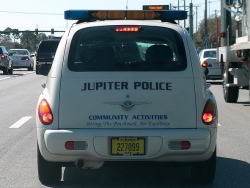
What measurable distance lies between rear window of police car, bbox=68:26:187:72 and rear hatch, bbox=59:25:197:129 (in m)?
0.01

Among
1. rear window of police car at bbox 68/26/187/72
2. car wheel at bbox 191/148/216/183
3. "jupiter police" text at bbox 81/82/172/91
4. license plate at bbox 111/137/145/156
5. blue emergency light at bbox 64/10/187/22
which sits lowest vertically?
car wheel at bbox 191/148/216/183

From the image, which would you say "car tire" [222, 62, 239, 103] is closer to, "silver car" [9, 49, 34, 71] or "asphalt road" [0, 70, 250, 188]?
"asphalt road" [0, 70, 250, 188]

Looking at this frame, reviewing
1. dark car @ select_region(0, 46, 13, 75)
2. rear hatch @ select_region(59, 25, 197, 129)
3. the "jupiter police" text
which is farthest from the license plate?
dark car @ select_region(0, 46, 13, 75)

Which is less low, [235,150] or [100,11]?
[100,11]

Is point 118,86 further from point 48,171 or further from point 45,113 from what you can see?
point 48,171

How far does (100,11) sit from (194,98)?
147 centimetres

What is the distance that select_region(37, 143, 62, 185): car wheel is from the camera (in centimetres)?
736

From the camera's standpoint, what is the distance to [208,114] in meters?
7.07

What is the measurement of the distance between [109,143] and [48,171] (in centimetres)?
95


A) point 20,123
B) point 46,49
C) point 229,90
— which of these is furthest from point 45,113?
point 46,49

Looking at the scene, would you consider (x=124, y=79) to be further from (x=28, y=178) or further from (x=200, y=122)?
(x=28, y=178)

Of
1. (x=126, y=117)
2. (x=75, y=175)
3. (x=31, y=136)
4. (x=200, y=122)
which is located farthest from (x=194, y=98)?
(x=31, y=136)

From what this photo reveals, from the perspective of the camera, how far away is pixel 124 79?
23.0ft

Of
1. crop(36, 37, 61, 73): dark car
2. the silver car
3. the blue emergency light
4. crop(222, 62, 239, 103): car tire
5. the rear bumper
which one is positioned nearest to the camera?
the rear bumper
